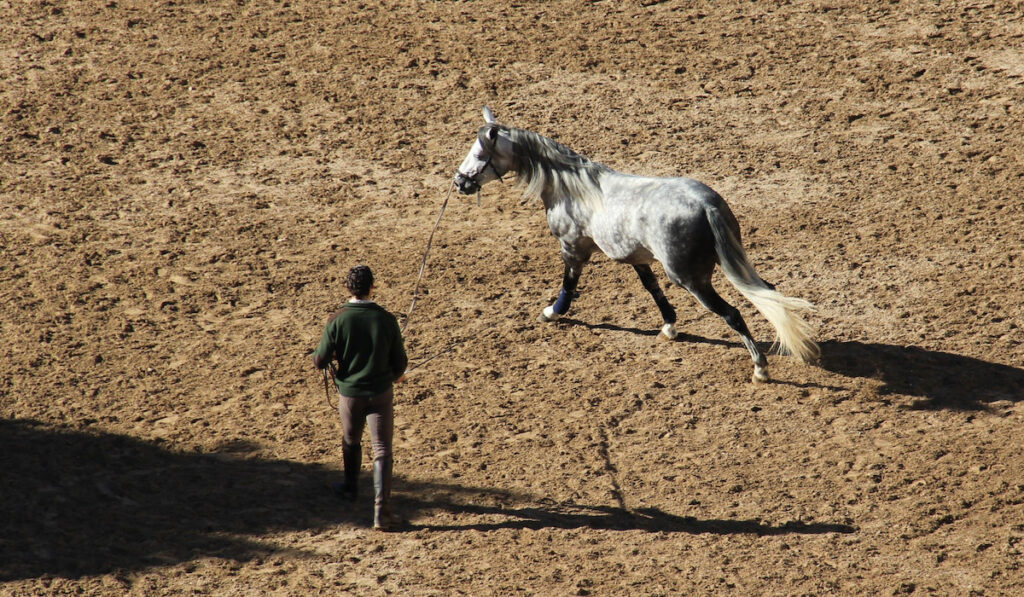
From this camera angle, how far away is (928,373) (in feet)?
27.9

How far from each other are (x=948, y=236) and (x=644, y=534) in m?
5.05

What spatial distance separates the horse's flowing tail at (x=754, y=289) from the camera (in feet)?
26.4

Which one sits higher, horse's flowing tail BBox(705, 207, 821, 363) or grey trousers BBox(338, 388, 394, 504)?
horse's flowing tail BBox(705, 207, 821, 363)

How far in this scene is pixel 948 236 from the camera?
1026 centimetres

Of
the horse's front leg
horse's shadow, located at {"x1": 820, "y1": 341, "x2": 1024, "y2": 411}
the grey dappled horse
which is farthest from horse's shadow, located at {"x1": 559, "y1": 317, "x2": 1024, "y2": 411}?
the horse's front leg

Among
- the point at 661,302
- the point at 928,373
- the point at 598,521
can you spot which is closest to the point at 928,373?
the point at 928,373

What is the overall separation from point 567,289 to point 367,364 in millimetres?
2875

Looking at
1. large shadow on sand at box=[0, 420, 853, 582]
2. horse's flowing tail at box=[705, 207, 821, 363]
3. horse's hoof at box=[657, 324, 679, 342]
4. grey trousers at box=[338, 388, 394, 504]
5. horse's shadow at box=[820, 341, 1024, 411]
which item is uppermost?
horse's flowing tail at box=[705, 207, 821, 363]

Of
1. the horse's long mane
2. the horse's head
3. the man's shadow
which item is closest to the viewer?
the man's shadow

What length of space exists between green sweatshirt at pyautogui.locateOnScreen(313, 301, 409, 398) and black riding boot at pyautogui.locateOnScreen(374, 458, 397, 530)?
1.57ft

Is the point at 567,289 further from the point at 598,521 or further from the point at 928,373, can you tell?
the point at 928,373

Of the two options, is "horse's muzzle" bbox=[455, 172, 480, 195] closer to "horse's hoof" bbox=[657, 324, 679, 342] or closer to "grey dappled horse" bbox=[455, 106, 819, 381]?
"grey dappled horse" bbox=[455, 106, 819, 381]

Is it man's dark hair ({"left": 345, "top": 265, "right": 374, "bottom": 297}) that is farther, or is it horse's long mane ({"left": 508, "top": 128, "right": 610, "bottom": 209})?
horse's long mane ({"left": 508, "top": 128, "right": 610, "bottom": 209})

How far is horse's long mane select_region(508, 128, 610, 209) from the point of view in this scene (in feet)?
28.9
